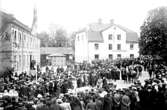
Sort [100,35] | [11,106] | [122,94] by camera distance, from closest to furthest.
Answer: [11,106]
[122,94]
[100,35]

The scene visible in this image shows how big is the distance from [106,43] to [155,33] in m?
21.5

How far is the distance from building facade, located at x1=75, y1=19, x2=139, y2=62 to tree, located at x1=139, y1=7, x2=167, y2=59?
1874cm

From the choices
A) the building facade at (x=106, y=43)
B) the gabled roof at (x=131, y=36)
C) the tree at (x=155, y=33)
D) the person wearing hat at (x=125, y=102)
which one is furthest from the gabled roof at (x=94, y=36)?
the person wearing hat at (x=125, y=102)

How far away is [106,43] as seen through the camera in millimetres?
51844

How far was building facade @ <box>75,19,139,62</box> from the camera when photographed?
166 feet

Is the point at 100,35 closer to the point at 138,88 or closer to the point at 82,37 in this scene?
the point at 82,37

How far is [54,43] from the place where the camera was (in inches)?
Answer: 3204

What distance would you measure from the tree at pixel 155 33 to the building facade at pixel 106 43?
18.7 m

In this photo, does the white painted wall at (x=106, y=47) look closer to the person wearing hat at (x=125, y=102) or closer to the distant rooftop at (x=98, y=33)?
the distant rooftop at (x=98, y=33)

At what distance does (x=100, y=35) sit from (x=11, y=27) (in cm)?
2656

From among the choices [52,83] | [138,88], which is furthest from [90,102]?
[52,83]

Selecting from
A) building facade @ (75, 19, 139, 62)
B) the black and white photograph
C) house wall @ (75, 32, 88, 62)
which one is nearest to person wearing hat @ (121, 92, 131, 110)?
the black and white photograph

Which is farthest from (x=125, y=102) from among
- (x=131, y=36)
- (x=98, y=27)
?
(x=131, y=36)

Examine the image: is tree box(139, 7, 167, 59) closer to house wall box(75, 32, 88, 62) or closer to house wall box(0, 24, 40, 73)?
house wall box(0, 24, 40, 73)
